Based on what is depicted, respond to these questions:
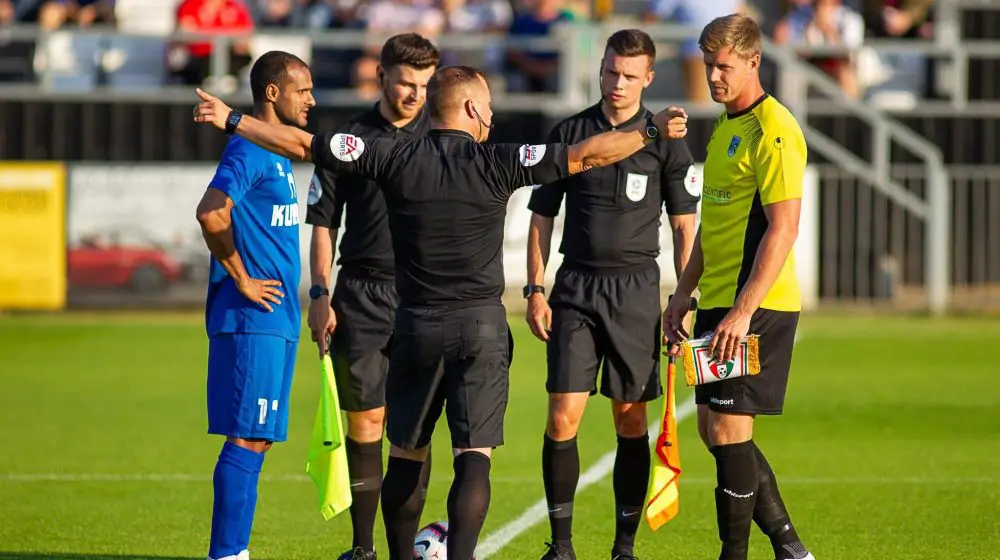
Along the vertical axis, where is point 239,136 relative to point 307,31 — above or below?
below

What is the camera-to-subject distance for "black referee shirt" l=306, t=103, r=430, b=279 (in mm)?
7527

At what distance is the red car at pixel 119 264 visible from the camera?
19438 millimetres

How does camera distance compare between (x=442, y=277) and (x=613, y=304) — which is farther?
(x=613, y=304)

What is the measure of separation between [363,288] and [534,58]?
13571 mm

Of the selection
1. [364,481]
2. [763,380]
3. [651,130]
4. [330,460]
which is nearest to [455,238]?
[651,130]

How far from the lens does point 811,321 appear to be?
62.5ft

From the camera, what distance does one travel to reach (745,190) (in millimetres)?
6508

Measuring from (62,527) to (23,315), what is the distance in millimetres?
12098

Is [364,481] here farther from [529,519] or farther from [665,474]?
[665,474]

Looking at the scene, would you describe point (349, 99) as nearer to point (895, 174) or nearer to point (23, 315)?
point (23, 315)

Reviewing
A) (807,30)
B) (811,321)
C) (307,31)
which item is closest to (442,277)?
(811,321)

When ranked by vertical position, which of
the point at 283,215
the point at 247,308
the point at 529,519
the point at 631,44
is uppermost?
the point at 631,44

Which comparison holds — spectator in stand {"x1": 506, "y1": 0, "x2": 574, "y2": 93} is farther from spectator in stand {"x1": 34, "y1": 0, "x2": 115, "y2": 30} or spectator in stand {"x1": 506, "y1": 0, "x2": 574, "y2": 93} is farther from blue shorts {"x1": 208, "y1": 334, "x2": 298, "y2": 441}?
blue shorts {"x1": 208, "y1": 334, "x2": 298, "y2": 441}

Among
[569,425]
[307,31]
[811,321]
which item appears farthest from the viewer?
[307,31]
